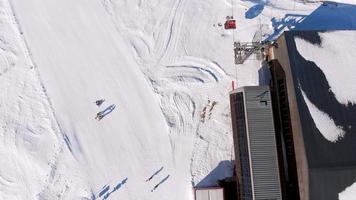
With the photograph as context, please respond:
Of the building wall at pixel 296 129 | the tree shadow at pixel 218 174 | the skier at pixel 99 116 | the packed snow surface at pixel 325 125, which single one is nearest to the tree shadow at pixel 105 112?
the skier at pixel 99 116

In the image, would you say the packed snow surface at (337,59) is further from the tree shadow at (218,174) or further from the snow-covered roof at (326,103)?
the tree shadow at (218,174)

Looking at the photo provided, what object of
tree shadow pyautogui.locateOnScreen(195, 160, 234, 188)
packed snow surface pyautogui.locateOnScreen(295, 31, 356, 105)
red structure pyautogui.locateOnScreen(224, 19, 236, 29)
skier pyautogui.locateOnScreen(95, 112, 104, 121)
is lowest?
tree shadow pyautogui.locateOnScreen(195, 160, 234, 188)

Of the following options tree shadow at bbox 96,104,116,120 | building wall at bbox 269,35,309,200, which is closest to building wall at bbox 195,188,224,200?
building wall at bbox 269,35,309,200

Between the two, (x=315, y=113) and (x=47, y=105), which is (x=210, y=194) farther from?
(x=47, y=105)

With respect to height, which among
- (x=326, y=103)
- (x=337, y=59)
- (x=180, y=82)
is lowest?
(x=326, y=103)

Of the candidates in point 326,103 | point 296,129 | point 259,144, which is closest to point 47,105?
point 259,144

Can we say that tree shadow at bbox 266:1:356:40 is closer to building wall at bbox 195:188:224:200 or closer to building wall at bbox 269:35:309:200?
building wall at bbox 269:35:309:200

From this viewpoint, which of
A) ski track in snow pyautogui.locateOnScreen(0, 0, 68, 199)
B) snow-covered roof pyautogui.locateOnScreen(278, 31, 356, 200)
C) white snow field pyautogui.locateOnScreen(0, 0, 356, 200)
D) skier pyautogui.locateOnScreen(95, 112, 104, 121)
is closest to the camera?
snow-covered roof pyautogui.locateOnScreen(278, 31, 356, 200)
